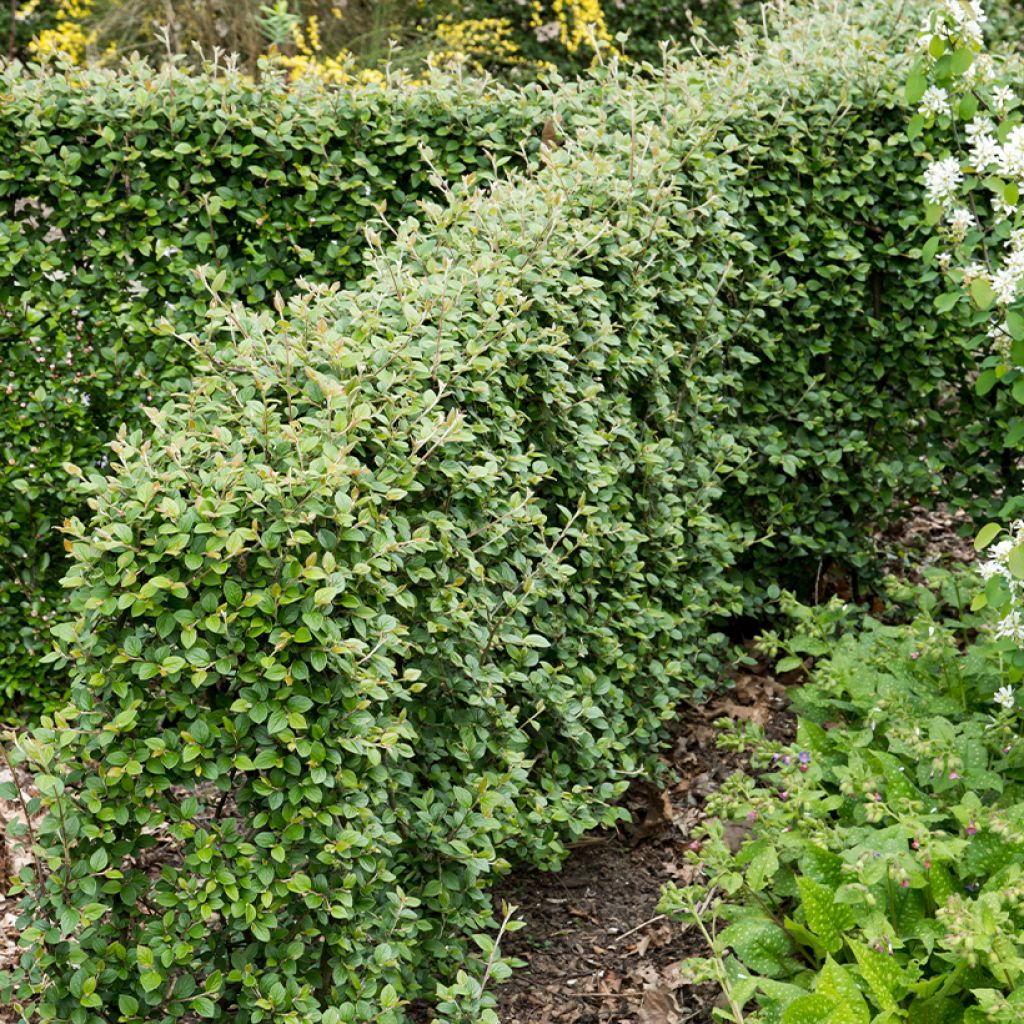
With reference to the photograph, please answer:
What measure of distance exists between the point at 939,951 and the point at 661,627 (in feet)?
4.00

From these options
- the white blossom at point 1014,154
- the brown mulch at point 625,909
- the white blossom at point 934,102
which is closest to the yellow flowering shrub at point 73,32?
the brown mulch at point 625,909

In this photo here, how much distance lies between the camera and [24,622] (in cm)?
455

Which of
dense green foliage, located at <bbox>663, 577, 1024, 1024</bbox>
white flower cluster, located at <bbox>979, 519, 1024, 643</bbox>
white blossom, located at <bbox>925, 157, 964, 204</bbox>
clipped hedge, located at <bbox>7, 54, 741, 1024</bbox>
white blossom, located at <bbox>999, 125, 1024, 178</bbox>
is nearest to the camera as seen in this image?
clipped hedge, located at <bbox>7, 54, 741, 1024</bbox>

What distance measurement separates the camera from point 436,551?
2.79m

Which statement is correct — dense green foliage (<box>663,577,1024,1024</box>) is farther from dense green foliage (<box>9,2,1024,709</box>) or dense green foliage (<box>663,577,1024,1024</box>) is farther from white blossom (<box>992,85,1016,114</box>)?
white blossom (<box>992,85,1016,114</box>)

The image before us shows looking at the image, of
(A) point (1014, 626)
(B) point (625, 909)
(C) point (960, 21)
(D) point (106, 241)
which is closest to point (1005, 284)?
(C) point (960, 21)

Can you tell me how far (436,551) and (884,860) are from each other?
125cm

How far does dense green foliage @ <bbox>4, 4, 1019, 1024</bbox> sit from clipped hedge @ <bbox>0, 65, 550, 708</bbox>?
1197 mm

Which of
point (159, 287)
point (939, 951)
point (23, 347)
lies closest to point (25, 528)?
point (23, 347)

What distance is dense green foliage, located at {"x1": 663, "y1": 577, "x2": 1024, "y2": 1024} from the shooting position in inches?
109

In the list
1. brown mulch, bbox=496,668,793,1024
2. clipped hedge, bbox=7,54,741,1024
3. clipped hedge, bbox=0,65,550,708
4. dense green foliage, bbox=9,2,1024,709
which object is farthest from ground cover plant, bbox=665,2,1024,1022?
clipped hedge, bbox=0,65,550,708

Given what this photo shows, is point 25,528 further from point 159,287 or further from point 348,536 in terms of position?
point 348,536

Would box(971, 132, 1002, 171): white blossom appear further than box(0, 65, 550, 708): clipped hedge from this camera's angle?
No

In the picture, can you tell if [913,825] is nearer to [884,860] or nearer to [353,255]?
[884,860]
